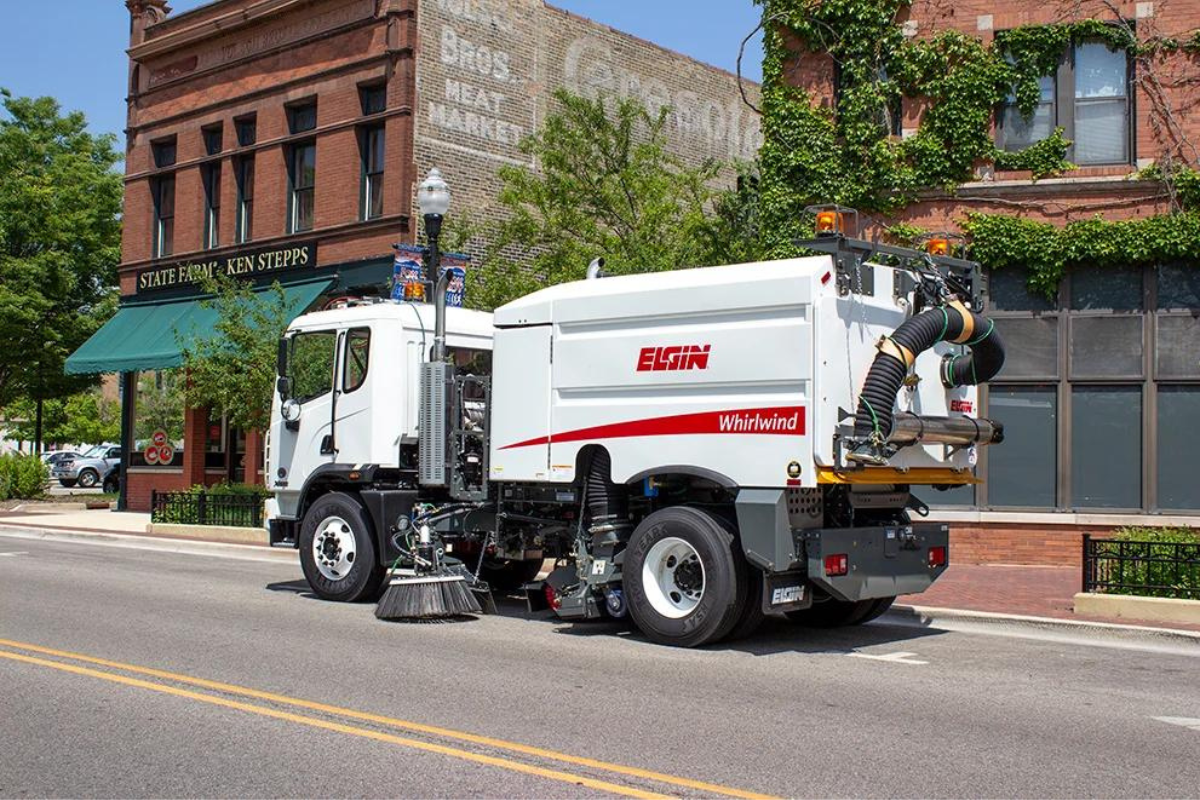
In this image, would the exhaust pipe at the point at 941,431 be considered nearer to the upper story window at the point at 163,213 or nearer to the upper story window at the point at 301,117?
the upper story window at the point at 301,117

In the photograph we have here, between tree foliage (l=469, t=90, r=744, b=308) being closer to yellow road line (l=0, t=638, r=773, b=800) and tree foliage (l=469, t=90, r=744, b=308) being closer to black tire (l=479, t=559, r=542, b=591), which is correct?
black tire (l=479, t=559, r=542, b=591)

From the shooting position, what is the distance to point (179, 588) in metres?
14.3

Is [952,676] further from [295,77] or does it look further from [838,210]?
[295,77]

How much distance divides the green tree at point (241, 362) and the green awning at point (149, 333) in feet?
9.57

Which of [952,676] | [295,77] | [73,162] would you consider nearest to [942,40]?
[952,676]

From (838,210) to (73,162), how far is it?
31.2 meters

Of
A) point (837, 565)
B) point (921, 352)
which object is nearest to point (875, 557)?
point (837, 565)

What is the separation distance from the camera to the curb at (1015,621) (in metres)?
11.1

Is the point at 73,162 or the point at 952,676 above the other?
the point at 73,162

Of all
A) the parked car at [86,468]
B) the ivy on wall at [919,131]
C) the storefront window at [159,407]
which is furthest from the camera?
the parked car at [86,468]

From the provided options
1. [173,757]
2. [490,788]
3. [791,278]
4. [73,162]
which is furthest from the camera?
[73,162]

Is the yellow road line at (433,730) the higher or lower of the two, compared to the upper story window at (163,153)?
lower

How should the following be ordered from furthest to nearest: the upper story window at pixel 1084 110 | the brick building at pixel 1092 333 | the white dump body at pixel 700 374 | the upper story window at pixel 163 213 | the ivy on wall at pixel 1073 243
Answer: the upper story window at pixel 163 213
the upper story window at pixel 1084 110
the brick building at pixel 1092 333
the ivy on wall at pixel 1073 243
the white dump body at pixel 700 374

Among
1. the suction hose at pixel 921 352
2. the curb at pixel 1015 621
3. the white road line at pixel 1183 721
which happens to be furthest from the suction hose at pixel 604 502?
the white road line at pixel 1183 721
